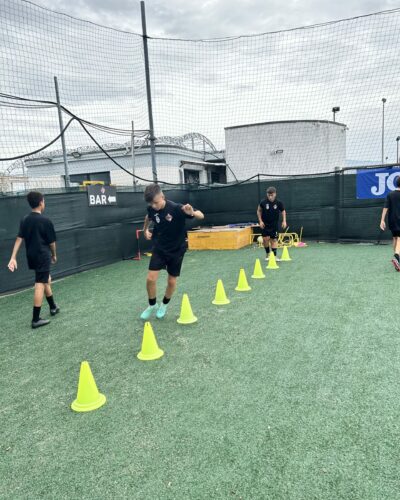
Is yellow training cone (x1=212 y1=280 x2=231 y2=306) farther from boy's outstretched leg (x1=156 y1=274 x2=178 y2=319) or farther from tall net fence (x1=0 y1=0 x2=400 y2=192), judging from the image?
tall net fence (x1=0 y1=0 x2=400 y2=192)

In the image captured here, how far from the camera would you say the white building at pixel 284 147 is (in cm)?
2188

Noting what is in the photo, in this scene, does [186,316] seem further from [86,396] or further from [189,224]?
[189,224]

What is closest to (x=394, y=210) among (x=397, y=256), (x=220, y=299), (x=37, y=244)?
(x=397, y=256)

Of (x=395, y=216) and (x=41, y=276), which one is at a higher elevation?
(x=395, y=216)

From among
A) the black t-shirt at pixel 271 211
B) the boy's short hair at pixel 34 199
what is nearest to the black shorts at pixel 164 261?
the boy's short hair at pixel 34 199

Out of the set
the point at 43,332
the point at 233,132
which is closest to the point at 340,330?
the point at 43,332

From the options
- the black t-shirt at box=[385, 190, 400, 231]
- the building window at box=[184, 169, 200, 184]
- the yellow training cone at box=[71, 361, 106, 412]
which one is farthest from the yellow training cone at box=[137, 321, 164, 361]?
the building window at box=[184, 169, 200, 184]

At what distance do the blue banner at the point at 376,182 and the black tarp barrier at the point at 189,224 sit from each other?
0.62ft

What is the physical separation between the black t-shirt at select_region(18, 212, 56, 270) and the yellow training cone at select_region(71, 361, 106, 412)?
8.01 ft

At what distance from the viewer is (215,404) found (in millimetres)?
2785

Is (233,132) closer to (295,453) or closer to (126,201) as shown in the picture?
(126,201)

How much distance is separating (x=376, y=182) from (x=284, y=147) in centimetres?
1220

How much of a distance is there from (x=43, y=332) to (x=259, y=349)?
2.78m

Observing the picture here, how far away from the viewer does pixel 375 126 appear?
1210 cm
